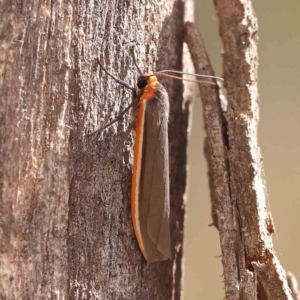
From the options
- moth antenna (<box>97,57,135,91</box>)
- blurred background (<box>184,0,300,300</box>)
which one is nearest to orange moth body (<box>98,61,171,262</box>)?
moth antenna (<box>97,57,135,91</box>)

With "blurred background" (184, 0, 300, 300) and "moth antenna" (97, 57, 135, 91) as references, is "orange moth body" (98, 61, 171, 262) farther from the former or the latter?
"blurred background" (184, 0, 300, 300)

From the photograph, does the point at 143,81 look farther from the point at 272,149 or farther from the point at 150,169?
the point at 272,149

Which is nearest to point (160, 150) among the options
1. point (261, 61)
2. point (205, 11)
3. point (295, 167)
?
point (295, 167)

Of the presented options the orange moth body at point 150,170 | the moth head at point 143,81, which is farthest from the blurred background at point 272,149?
Result: the moth head at point 143,81

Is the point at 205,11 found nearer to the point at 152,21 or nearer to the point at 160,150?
the point at 152,21

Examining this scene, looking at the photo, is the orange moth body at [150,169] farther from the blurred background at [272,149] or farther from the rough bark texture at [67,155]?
the blurred background at [272,149]

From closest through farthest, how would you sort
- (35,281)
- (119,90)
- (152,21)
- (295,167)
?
1. (35,281)
2. (119,90)
3. (152,21)
4. (295,167)
